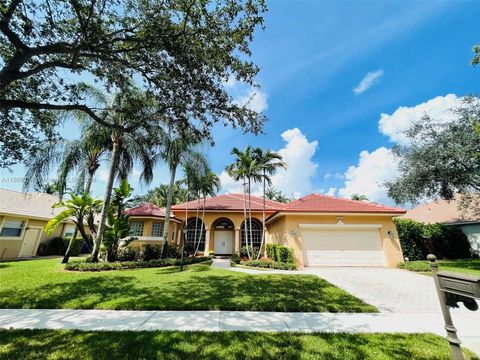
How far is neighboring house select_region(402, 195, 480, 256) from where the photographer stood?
19.9 m

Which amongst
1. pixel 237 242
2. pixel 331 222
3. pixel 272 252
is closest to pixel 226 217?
pixel 237 242

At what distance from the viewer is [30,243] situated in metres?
19.0

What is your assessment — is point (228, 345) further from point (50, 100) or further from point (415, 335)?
A: point (50, 100)

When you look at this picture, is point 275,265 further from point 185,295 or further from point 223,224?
point 223,224

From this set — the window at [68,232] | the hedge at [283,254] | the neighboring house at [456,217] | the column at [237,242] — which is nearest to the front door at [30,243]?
the window at [68,232]

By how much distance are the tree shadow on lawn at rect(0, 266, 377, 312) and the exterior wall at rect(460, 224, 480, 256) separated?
67.3 feet

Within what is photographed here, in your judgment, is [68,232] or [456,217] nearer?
[456,217]

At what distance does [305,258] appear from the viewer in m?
14.8

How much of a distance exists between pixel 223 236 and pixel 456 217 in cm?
2415

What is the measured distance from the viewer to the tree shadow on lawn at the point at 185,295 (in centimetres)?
616

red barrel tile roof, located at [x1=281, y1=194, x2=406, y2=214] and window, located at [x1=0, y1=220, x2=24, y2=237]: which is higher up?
red barrel tile roof, located at [x1=281, y1=194, x2=406, y2=214]

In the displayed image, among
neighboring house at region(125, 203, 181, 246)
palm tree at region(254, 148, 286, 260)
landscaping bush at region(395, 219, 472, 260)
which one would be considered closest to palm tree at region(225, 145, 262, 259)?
palm tree at region(254, 148, 286, 260)

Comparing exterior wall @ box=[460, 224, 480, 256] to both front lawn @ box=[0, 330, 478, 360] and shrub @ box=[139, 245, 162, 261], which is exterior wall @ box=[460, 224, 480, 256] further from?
shrub @ box=[139, 245, 162, 261]

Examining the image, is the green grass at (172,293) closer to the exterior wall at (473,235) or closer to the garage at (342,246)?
the garage at (342,246)
